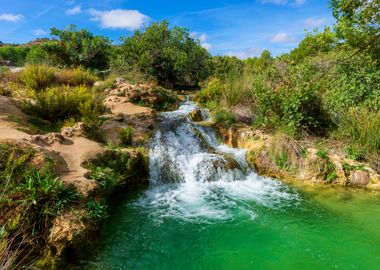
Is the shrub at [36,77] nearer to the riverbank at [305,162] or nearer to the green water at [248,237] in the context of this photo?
the green water at [248,237]

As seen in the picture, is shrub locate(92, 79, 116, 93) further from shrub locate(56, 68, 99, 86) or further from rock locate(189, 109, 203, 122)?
rock locate(189, 109, 203, 122)

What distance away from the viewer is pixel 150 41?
1638 cm

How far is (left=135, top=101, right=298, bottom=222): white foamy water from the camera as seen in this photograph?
5.82 m

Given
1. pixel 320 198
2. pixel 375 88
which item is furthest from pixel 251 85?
pixel 320 198

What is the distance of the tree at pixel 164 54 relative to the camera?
1579cm

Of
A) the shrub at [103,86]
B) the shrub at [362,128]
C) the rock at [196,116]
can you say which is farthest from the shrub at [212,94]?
the shrub at [362,128]

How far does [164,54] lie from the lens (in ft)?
52.2

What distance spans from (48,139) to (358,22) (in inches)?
371

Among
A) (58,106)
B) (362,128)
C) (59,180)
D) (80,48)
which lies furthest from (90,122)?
(80,48)

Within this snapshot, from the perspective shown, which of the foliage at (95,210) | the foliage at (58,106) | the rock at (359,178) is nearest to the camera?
the foliage at (95,210)

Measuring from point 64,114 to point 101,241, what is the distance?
15.6ft

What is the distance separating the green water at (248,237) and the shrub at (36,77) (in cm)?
627

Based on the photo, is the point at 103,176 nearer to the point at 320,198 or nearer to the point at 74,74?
the point at 320,198

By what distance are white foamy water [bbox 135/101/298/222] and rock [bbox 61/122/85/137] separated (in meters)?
1.93
